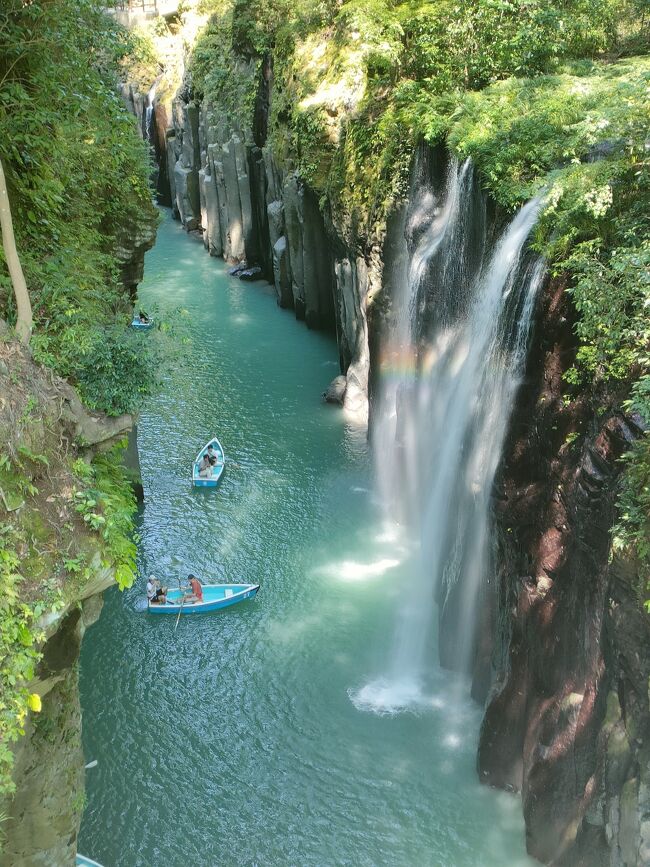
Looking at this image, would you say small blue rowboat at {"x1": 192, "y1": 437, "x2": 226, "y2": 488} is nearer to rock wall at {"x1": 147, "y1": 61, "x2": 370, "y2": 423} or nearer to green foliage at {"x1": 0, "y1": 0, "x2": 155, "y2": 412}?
rock wall at {"x1": 147, "y1": 61, "x2": 370, "y2": 423}

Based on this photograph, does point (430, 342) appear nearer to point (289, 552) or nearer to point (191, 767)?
point (289, 552)

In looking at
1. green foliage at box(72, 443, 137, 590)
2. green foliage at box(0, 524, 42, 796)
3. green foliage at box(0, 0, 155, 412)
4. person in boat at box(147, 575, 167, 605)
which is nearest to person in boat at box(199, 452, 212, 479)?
person in boat at box(147, 575, 167, 605)

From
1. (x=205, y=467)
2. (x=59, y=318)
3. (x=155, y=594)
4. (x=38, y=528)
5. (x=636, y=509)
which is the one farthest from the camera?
(x=205, y=467)

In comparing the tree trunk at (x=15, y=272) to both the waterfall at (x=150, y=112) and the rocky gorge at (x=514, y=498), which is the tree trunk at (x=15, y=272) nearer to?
the rocky gorge at (x=514, y=498)

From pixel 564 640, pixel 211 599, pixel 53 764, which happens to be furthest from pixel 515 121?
pixel 53 764

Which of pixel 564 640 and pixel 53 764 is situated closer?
pixel 53 764

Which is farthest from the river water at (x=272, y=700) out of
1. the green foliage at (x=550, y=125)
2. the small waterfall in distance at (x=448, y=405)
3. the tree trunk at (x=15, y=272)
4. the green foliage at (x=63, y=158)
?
the green foliage at (x=550, y=125)

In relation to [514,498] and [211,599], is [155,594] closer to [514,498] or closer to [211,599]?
[211,599]

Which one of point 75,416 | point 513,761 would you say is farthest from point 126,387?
point 513,761
